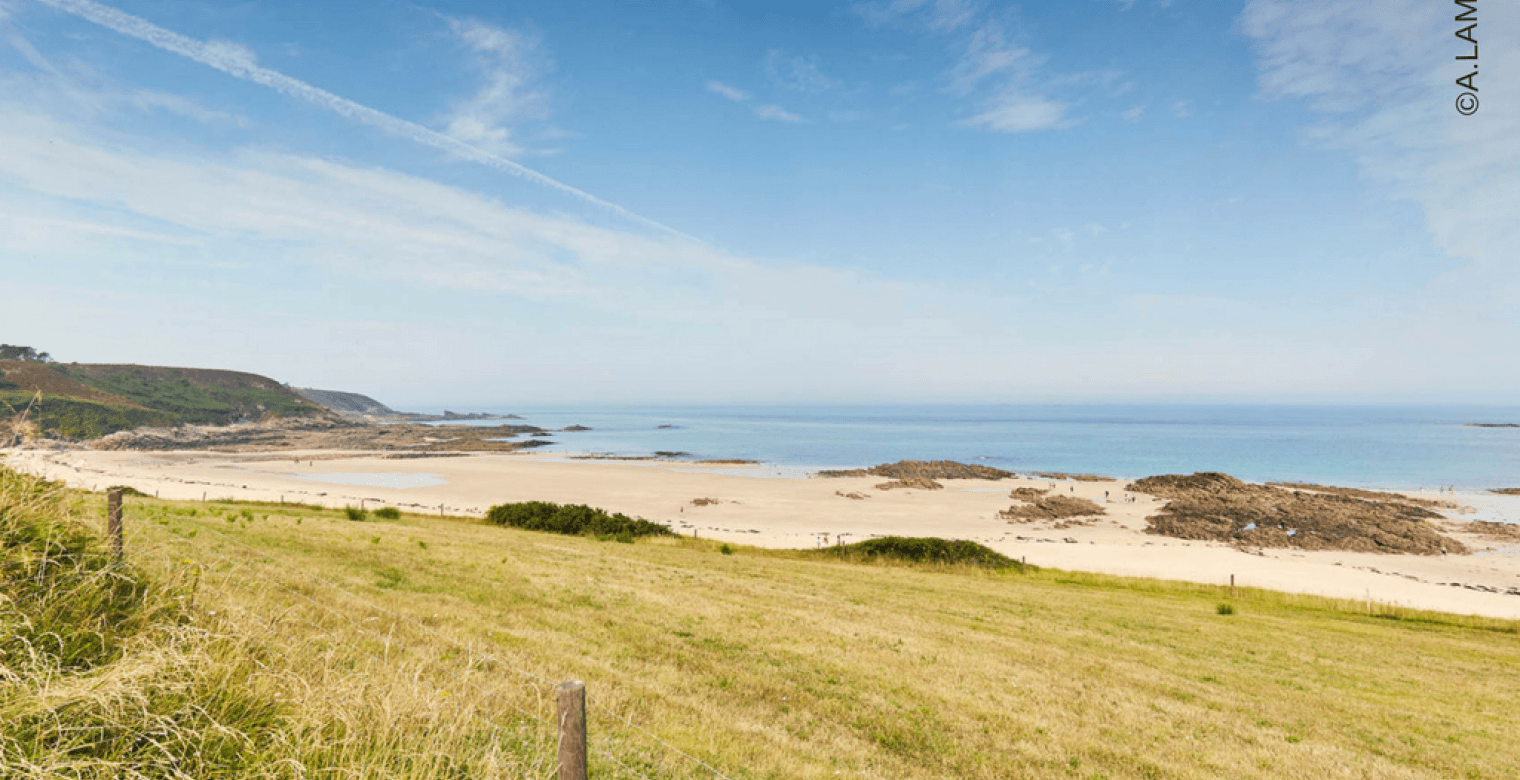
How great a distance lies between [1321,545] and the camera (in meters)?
57.2

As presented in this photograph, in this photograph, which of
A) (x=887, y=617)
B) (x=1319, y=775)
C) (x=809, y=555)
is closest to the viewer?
(x=1319, y=775)

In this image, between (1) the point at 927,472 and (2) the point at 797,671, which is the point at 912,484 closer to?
(1) the point at 927,472

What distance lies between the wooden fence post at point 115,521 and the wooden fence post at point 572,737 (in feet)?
A: 23.4

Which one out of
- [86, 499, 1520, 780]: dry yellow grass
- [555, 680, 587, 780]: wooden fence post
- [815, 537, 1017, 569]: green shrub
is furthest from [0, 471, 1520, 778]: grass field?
[815, 537, 1017, 569]: green shrub

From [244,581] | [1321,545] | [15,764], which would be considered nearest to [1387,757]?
[15,764]

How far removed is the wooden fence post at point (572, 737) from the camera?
4.38m

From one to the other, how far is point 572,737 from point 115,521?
351 inches

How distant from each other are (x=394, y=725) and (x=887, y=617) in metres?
16.1

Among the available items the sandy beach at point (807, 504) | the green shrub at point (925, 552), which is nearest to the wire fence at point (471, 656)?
the sandy beach at point (807, 504)

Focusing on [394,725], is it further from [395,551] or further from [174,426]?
[174,426]

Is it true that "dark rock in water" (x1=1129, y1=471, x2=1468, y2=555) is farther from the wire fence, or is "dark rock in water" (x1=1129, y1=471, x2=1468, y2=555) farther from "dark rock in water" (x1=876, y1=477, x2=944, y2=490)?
the wire fence

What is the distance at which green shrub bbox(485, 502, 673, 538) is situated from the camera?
41031 millimetres

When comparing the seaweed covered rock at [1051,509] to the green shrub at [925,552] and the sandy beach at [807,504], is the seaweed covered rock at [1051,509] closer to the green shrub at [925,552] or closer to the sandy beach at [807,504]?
the sandy beach at [807,504]

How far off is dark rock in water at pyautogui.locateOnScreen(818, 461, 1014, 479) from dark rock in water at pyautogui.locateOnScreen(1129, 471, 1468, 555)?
26.7 m
